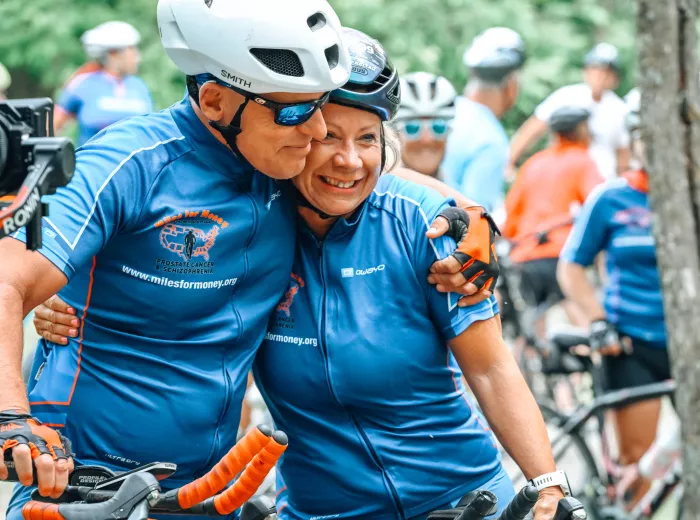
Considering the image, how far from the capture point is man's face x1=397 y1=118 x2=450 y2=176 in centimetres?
685

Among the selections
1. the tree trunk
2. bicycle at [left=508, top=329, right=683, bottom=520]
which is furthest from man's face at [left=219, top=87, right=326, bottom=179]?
bicycle at [left=508, top=329, right=683, bottom=520]

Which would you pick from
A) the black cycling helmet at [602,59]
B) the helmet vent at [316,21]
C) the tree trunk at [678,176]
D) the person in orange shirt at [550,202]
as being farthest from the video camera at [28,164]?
the black cycling helmet at [602,59]

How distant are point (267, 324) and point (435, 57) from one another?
1381 cm

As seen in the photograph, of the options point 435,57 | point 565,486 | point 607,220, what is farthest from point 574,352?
point 435,57

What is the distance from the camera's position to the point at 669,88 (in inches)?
196

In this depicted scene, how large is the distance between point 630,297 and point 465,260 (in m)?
4.17

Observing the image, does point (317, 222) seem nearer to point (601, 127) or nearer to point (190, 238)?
point (190, 238)

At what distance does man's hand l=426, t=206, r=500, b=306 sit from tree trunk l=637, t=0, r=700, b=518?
166cm

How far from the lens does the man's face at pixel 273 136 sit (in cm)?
326

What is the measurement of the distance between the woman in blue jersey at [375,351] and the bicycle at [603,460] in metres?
3.83

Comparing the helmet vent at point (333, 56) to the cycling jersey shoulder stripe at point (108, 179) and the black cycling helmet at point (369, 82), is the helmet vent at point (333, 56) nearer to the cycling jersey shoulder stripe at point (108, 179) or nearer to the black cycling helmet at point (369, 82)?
the black cycling helmet at point (369, 82)

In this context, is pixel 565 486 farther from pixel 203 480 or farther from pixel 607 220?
pixel 607 220

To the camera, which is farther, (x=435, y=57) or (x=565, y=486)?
(x=435, y=57)

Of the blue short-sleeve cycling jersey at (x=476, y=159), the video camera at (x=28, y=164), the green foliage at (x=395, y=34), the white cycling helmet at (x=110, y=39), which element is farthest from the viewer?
the green foliage at (x=395, y=34)
